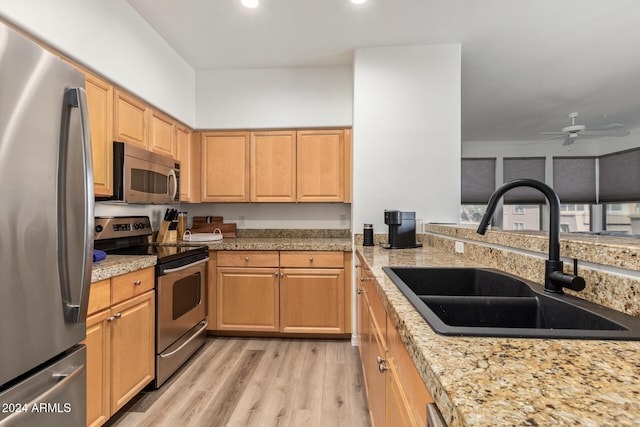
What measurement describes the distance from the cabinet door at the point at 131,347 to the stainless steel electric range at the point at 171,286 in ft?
0.23

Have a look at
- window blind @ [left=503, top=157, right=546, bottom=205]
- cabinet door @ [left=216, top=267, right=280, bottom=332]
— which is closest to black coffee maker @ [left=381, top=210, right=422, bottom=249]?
cabinet door @ [left=216, top=267, right=280, bottom=332]

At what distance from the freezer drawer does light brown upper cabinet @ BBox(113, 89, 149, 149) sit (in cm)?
148

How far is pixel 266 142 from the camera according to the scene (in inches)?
121

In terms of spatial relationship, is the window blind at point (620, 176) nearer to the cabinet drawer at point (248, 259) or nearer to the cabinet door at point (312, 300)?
the cabinet door at point (312, 300)

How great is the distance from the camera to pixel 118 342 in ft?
5.33

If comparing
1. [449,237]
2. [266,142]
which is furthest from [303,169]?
[449,237]

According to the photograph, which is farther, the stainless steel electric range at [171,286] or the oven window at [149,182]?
the oven window at [149,182]

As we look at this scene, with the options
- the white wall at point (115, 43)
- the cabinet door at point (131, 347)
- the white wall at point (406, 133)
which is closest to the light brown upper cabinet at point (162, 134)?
the white wall at point (115, 43)

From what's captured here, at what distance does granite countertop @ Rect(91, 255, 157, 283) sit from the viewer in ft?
4.86

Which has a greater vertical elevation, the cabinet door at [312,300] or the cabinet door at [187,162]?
the cabinet door at [187,162]

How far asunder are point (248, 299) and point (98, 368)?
134cm

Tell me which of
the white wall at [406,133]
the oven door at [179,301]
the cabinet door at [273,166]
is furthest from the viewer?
the cabinet door at [273,166]

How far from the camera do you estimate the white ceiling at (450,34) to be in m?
2.13

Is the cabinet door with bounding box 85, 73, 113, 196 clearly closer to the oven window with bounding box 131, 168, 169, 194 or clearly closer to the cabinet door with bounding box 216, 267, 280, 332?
the oven window with bounding box 131, 168, 169, 194
